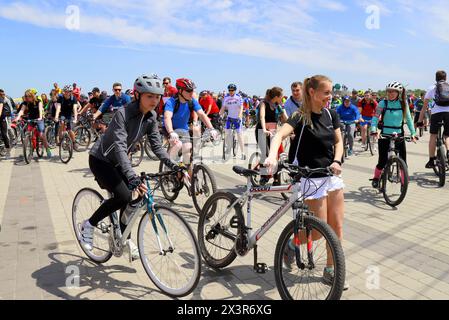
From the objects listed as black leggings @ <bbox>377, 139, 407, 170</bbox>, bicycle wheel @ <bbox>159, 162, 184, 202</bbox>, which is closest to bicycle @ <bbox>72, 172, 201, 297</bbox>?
bicycle wheel @ <bbox>159, 162, 184, 202</bbox>

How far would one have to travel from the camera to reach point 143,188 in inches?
132

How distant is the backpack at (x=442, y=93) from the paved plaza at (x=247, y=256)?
1.79 metres

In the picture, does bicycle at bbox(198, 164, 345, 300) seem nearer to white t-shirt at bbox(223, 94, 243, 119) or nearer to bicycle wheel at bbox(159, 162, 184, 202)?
bicycle wheel at bbox(159, 162, 184, 202)

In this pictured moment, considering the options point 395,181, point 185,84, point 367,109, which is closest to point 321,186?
point 185,84

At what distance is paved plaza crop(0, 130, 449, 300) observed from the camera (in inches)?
144

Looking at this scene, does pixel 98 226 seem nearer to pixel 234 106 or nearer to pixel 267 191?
pixel 267 191

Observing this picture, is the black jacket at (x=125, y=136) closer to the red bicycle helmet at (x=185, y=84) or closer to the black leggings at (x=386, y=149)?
the red bicycle helmet at (x=185, y=84)

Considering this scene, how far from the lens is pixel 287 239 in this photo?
312 centimetres

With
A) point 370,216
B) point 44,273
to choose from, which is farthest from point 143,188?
point 370,216

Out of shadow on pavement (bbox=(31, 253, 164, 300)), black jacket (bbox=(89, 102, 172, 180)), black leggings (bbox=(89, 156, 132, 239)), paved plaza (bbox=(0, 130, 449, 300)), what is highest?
black jacket (bbox=(89, 102, 172, 180))

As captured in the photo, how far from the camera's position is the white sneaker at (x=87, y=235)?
4137 mm

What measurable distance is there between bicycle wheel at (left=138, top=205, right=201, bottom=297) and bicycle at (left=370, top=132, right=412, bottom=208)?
4426 mm
